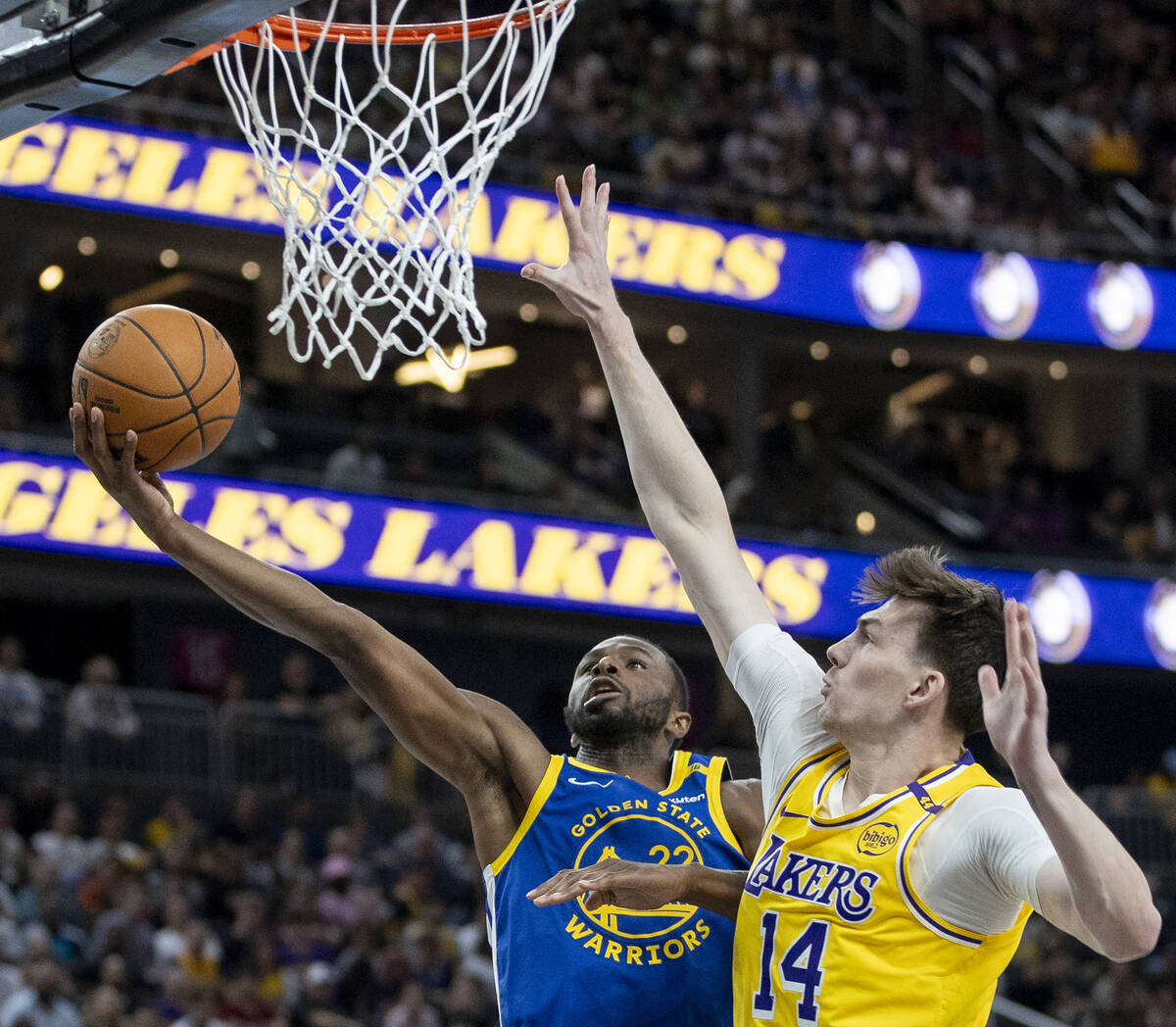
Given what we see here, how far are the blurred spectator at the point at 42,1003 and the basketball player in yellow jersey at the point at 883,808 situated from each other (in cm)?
658

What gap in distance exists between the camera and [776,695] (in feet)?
12.5

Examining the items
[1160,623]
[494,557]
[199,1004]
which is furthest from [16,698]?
[1160,623]

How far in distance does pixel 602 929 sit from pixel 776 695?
66 cm

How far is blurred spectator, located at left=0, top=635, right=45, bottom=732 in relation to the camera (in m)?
12.8

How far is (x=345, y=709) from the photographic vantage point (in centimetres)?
1429

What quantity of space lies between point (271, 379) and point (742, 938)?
49.9ft

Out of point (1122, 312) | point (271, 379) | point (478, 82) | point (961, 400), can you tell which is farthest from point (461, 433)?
point (961, 400)

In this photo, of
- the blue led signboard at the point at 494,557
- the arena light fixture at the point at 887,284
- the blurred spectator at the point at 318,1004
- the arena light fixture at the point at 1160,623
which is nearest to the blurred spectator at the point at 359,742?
the blue led signboard at the point at 494,557

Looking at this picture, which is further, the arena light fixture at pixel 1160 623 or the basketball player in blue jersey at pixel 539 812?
the arena light fixture at pixel 1160 623

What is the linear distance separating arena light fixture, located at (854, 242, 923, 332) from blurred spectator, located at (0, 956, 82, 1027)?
1174 centimetres

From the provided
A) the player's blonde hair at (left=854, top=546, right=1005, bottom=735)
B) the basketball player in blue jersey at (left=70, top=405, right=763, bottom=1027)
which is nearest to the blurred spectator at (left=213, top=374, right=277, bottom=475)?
the basketball player in blue jersey at (left=70, top=405, right=763, bottom=1027)

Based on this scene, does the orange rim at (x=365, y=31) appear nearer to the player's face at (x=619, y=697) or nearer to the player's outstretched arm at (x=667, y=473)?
the player's outstretched arm at (x=667, y=473)

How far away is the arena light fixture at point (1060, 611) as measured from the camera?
1803cm

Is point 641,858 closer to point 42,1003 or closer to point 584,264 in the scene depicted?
point 584,264
